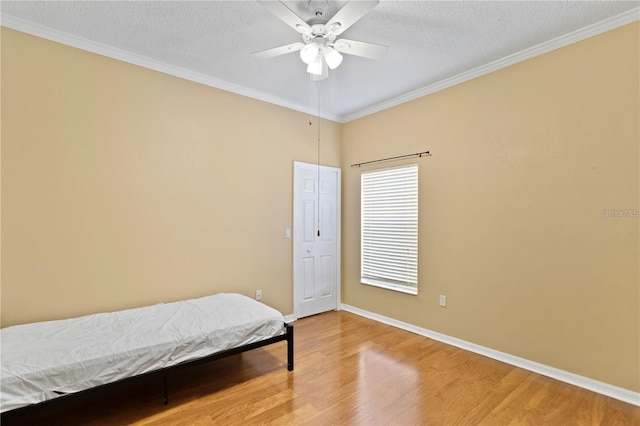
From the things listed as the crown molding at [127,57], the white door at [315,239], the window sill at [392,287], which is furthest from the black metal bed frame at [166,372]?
the crown molding at [127,57]

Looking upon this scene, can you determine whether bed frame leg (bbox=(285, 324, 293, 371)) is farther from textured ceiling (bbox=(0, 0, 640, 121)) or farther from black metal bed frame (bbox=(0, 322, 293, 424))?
textured ceiling (bbox=(0, 0, 640, 121))

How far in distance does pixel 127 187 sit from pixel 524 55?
154 inches

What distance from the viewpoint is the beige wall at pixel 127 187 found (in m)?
2.53

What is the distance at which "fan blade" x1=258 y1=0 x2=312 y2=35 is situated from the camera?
5.88 ft

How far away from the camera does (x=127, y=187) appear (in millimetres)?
2982

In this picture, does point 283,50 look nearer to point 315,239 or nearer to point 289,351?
point 289,351

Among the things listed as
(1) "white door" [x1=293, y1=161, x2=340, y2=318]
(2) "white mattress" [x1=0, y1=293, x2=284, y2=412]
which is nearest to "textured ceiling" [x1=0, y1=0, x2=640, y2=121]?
(1) "white door" [x1=293, y1=161, x2=340, y2=318]

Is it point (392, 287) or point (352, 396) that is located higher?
point (392, 287)

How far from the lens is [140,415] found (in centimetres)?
217

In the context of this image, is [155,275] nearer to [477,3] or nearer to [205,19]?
[205,19]

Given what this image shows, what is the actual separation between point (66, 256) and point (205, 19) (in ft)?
7.49

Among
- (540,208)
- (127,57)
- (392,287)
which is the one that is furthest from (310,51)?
(392,287)

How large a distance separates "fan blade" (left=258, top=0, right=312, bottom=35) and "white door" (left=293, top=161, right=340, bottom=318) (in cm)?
220

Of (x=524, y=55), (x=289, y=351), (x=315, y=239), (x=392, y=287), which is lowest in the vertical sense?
(x=289, y=351)
